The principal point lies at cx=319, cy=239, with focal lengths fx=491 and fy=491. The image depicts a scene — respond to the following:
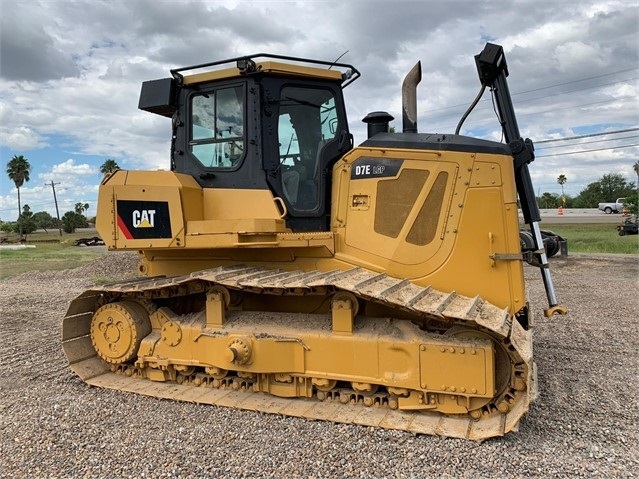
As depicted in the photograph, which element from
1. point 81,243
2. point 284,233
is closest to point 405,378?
point 284,233

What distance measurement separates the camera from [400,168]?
449cm

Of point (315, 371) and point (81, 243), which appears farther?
point (81, 243)

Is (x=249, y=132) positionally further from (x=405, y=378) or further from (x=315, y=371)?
(x=405, y=378)

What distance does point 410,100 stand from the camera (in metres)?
4.96

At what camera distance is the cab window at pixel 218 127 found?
189 inches

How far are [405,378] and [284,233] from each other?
1668 mm

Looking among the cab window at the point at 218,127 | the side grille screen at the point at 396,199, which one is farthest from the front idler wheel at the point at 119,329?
the side grille screen at the point at 396,199

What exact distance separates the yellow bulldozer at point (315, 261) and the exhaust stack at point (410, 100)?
0.06 feet

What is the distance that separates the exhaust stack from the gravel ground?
9.40 ft

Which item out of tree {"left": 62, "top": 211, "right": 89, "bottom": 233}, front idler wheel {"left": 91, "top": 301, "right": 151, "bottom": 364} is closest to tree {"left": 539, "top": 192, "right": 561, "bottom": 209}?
tree {"left": 62, "top": 211, "right": 89, "bottom": 233}

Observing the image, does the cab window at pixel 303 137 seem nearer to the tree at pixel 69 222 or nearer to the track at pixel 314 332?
the track at pixel 314 332

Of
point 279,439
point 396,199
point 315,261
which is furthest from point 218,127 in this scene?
point 279,439

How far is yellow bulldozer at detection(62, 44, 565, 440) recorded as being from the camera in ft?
13.0

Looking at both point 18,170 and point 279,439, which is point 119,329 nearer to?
point 279,439
